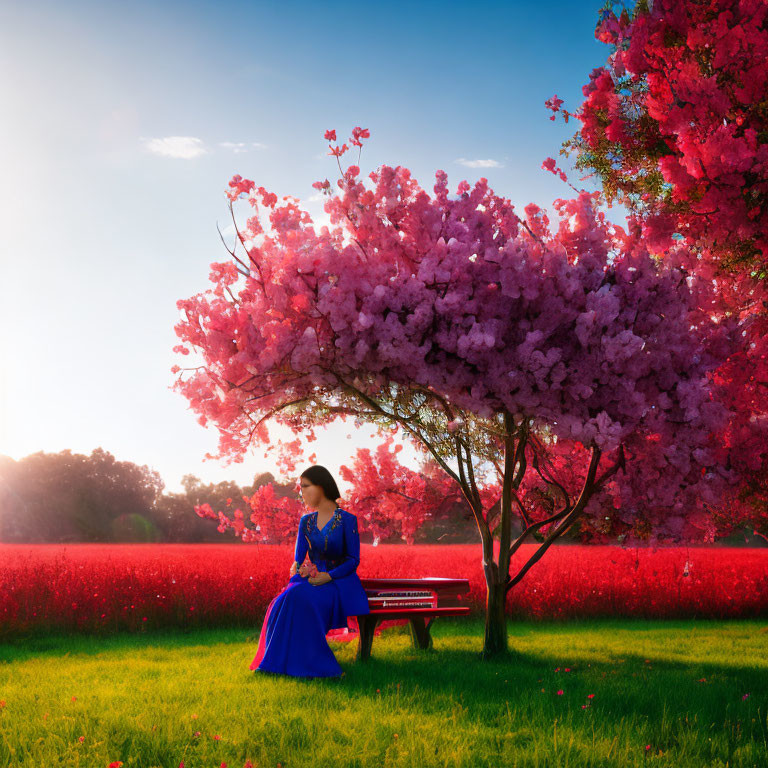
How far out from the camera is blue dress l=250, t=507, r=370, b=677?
6879 mm

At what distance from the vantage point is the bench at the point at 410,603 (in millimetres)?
8117

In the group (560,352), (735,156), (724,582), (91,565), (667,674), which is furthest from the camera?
(724,582)

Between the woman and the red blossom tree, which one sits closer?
the red blossom tree

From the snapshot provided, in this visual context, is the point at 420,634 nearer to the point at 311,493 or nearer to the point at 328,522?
the point at 328,522

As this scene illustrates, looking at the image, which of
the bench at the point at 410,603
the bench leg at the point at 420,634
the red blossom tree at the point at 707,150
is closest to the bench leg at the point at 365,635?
the bench at the point at 410,603

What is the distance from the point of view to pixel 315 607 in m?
7.06

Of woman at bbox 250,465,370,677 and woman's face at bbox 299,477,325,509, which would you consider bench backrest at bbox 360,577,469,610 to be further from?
woman's face at bbox 299,477,325,509

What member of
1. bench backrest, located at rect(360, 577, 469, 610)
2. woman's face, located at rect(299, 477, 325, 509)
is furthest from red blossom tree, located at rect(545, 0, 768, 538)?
woman's face, located at rect(299, 477, 325, 509)

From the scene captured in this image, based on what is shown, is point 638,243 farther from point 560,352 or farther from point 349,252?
→ point 349,252

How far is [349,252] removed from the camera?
6.48 meters

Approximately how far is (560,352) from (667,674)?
4089 mm

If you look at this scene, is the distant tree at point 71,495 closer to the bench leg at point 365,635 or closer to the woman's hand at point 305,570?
the bench leg at point 365,635

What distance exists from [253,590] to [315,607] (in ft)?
20.2

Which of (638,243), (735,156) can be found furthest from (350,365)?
(735,156)
